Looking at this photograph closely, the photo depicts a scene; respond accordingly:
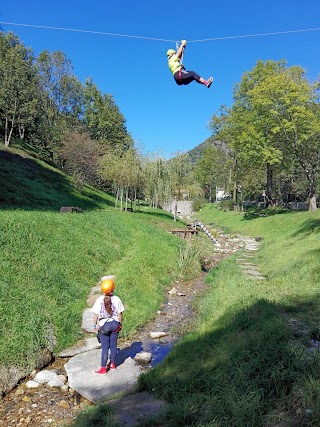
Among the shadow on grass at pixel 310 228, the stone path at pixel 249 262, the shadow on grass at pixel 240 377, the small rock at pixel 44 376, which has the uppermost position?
the shadow on grass at pixel 310 228

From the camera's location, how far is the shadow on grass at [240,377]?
459 centimetres

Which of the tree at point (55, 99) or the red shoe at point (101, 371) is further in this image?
the tree at point (55, 99)

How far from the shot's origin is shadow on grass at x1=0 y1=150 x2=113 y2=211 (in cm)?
2108

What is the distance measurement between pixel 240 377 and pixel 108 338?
2646 mm

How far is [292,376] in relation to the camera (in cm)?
507

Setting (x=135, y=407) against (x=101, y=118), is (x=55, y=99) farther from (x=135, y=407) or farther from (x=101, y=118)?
(x=135, y=407)

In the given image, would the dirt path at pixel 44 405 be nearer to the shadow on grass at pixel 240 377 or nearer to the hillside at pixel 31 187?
the shadow on grass at pixel 240 377

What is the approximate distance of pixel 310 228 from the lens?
68.8ft

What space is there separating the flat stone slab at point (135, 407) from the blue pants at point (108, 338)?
1.04 meters

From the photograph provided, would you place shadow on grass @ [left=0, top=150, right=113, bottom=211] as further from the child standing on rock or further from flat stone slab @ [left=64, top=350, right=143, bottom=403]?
the child standing on rock

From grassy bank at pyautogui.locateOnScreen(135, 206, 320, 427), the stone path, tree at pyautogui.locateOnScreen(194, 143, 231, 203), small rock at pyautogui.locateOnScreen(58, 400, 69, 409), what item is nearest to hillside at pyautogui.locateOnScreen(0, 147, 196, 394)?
small rock at pyautogui.locateOnScreen(58, 400, 69, 409)

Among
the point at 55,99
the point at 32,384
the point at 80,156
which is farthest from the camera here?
the point at 55,99

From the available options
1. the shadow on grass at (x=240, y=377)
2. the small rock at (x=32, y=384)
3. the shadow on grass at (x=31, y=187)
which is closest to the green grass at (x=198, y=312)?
A: the shadow on grass at (x=240, y=377)

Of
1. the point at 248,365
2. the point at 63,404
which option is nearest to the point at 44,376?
the point at 63,404
